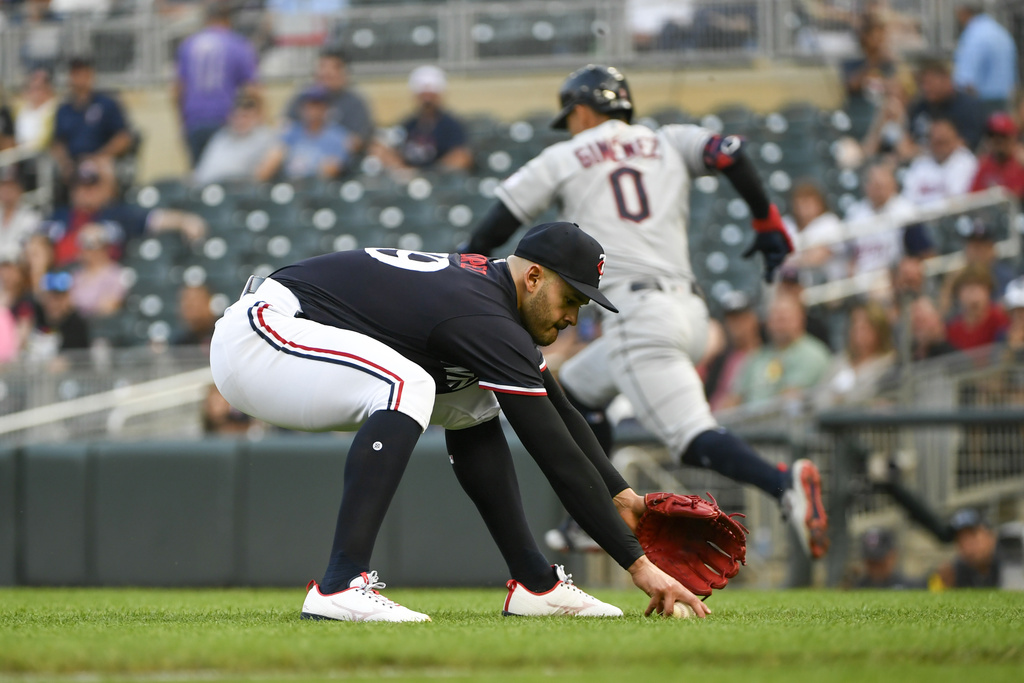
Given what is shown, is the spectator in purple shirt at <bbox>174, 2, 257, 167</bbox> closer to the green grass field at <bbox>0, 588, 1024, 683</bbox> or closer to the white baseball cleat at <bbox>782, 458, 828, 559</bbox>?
the white baseball cleat at <bbox>782, 458, 828, 559</bbox>

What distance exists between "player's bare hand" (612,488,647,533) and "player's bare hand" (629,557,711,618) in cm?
37

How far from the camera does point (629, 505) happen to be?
12.9 ft

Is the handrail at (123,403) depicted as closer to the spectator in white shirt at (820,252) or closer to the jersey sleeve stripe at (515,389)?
the spectator in white shirt at (820,252)

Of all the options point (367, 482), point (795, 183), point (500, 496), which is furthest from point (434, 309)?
point (795, 183)

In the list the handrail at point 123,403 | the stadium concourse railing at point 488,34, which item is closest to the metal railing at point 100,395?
the handrail at point 123,403

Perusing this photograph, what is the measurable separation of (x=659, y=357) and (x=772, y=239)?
709mm

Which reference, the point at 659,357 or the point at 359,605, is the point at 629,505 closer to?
the point at 359,605

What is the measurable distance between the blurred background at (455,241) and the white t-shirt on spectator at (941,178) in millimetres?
24

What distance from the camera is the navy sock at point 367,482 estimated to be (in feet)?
11.6

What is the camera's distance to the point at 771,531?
7215mm

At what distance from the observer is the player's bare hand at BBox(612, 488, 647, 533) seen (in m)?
3.93

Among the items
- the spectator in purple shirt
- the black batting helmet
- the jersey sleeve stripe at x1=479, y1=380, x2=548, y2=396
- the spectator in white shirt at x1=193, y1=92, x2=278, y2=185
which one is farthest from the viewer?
the spectator in purple shirt

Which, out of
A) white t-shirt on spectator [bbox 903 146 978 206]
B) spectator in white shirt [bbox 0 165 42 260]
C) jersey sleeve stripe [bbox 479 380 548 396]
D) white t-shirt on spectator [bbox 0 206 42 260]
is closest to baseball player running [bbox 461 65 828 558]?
jersey sleeve stripe [bbox 479 380 548 396]

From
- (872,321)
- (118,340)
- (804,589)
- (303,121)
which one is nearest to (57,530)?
(118,340)
